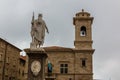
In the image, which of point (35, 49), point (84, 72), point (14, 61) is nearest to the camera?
point (35, 49)

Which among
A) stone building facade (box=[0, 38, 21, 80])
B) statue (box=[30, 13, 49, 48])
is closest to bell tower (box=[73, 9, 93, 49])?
stone building facade (box=[0, 38, 21, 80])

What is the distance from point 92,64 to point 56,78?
6.61 metres

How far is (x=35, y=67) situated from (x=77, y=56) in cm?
3280

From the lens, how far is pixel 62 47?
172ft

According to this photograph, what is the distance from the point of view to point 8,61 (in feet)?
176

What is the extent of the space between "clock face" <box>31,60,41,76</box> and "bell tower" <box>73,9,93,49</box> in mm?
33789

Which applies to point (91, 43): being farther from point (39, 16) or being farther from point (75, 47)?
point (39, 16)

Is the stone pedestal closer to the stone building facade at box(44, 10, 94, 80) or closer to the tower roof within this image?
the stone building facade at box(44, 10, 94, 80)

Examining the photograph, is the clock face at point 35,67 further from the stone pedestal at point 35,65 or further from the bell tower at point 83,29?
the bell tower at point 83,29

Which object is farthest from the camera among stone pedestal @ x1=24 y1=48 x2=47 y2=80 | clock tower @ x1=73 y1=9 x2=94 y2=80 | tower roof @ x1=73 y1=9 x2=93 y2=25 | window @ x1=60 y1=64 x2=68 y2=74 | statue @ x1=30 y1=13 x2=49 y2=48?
tower roof @ x1=73 y1=9 x2=93 y2=25

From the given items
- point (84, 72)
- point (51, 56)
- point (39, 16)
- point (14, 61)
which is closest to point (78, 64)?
point (84, 72)

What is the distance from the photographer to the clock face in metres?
17.6

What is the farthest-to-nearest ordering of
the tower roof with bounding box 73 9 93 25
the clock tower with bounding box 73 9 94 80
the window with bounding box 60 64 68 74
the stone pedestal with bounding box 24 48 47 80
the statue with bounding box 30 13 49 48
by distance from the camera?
the tower roof with bounding box 73 9 93 25, the window with bounding box 60 64 68 74, the clock tower with bounding box 73 9 94 80, the statue with bounding box 30 13 49 48, the stone pedestal with bounding box 24 48 47 80

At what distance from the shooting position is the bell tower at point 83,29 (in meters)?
51.3
